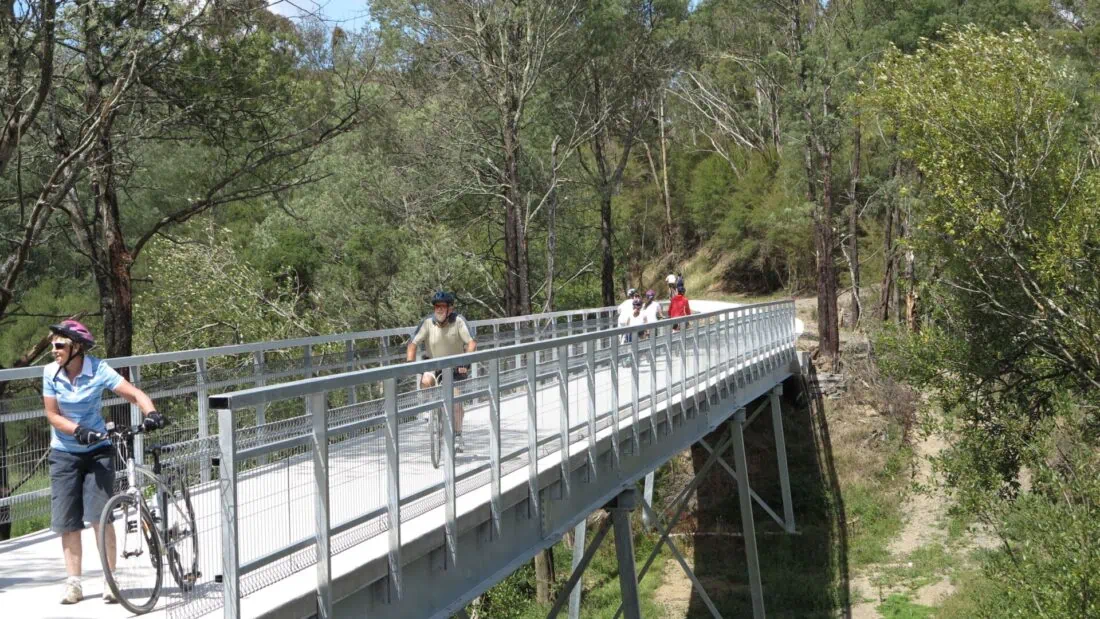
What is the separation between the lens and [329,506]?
18.5 feet

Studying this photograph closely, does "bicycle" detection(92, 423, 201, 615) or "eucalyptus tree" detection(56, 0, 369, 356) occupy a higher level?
"eucalyptus tree" detection(56, 0, 369, 356)

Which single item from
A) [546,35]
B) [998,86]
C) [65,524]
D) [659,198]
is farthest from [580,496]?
[659,198]

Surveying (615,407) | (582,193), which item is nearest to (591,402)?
(615,407)

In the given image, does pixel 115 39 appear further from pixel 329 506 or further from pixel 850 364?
pixel 850 364

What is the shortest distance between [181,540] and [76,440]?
3.12 ft

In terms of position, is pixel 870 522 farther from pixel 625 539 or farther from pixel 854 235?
pixel 625 539

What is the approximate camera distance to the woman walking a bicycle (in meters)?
5.78

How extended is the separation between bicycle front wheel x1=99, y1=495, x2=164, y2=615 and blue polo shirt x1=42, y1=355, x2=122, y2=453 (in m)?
0.50

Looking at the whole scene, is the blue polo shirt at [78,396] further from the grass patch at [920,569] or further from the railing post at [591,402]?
the grass patch at [920,569]

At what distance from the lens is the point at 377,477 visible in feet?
20.3

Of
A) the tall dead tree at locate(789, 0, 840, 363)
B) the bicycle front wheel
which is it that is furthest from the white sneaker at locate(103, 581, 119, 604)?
the tall dead tree at locate(789, 0, 840, 363)

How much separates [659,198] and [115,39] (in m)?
43.2

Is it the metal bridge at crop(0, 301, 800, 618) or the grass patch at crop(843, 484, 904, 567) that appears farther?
the grass patch at crop(843, 484, 904, 567)

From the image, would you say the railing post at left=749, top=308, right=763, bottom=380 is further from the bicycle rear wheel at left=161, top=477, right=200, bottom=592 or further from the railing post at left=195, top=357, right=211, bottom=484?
the bicycle rear wheel at left=161, top=477, right=200, bottom=592
